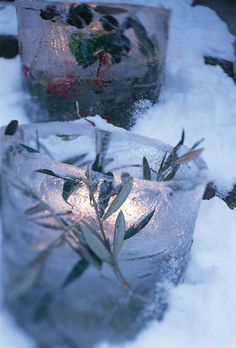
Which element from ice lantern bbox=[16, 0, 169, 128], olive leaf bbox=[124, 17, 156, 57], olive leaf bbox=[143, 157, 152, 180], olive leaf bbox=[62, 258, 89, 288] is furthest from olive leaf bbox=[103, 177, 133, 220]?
ice lantern bbox=[16, 0, 169, 128]

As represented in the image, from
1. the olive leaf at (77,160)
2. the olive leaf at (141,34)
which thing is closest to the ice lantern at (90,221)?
the olive leaf at (77,160)

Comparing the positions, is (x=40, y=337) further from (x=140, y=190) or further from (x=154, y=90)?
(x=154, y=90)

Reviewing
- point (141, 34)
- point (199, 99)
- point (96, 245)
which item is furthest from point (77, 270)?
point (199, 99)

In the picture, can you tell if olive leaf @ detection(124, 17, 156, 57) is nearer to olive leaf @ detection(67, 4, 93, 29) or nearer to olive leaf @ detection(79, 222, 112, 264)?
olive leaf @ detection(67, 4, 93, 29)

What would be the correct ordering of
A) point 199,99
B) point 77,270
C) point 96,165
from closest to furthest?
point 77,270 < point 96,165 < point 199,99

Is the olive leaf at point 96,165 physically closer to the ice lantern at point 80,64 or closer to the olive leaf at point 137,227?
the olive leaf at point 137,227

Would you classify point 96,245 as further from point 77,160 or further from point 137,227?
point 77,160
